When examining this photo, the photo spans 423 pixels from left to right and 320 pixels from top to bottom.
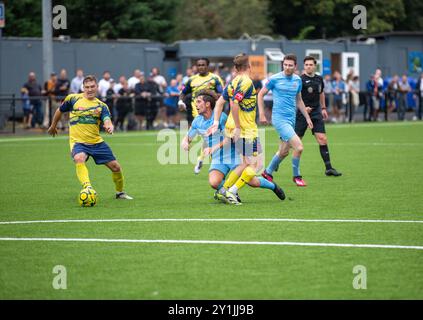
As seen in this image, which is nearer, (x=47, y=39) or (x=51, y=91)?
(x=47, y=39)

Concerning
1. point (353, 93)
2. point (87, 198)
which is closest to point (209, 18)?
point (353, 93)

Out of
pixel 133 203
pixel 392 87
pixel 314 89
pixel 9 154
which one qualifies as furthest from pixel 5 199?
pixel 392 87

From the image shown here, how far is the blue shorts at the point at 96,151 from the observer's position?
14070mm

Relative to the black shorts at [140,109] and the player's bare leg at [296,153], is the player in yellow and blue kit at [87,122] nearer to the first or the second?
the player's bare leg at [296,153]

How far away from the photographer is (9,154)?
24.1 metres

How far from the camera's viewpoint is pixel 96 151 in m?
14.1

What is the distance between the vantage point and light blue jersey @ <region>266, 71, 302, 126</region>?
1591 centimetres

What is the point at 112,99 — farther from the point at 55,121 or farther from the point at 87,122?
the point at 87,122

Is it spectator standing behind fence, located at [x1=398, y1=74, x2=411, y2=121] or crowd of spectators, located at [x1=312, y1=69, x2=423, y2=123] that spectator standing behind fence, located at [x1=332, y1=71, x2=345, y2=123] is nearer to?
crowd of spectators, located at [x1=312, y1=69, x2=423, y2=123]

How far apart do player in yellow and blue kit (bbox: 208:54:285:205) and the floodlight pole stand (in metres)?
19.1

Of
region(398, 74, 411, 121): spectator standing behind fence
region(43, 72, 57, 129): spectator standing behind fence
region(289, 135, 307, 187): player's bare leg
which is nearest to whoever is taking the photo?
region(289, 135, 307, 187): player's bare leg

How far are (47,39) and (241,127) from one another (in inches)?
779

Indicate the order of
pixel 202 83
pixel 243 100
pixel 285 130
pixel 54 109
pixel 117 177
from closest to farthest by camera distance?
1. pixel 243 100
2. pixel 117 177
3. pixel 285 130
4. pixel 202 83
5. pixel 54 109

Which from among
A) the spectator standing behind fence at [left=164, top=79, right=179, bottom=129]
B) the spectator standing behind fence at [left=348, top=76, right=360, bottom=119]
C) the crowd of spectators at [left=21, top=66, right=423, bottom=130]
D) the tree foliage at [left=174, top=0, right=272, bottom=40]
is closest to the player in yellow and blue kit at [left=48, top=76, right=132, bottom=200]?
the crowd of spectators at [left=21, top=66, right=423, bottom=130]
